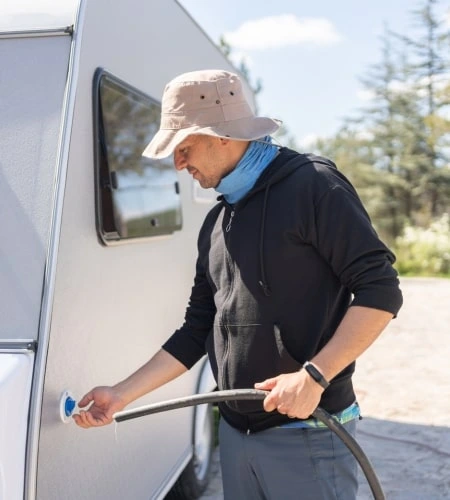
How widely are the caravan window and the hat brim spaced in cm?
62

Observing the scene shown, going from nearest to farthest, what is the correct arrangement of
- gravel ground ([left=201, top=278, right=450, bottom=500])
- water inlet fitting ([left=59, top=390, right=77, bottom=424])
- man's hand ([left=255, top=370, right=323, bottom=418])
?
man's hand ([left=255, top=370, right=323, bottom=418]) < water inlet fitting ([left=59, top=390, right=77, bottom=424]) < gravel ground ([left=201, top=278, right=450, bottom=500])

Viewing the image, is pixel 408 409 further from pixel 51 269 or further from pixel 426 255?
pixel 426 255

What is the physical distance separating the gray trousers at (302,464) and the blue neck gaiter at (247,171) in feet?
2.26

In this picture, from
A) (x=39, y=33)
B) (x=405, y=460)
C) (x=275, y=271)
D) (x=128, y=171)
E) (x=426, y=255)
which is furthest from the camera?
Result: (x=426, y=255)

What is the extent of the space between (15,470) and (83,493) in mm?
536

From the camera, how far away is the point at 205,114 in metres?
2.14

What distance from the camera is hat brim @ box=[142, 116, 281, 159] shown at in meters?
2.11

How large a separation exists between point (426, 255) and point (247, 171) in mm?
16110

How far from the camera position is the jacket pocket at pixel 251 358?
83.1 inches

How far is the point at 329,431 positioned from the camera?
214 centimetres

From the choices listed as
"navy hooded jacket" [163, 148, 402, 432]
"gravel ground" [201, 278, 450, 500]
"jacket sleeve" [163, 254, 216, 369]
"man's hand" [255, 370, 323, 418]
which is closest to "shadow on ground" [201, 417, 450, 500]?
"gravel ground" [201, 278, 450, 500]

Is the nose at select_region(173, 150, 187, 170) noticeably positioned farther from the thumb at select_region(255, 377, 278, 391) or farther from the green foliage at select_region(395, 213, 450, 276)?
the green foliage at select_region(395, 213, 450, 276)

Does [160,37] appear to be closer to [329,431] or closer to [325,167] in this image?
[325,167]

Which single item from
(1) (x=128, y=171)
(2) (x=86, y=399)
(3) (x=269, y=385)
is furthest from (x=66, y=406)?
(1) (x=128, y=171)
